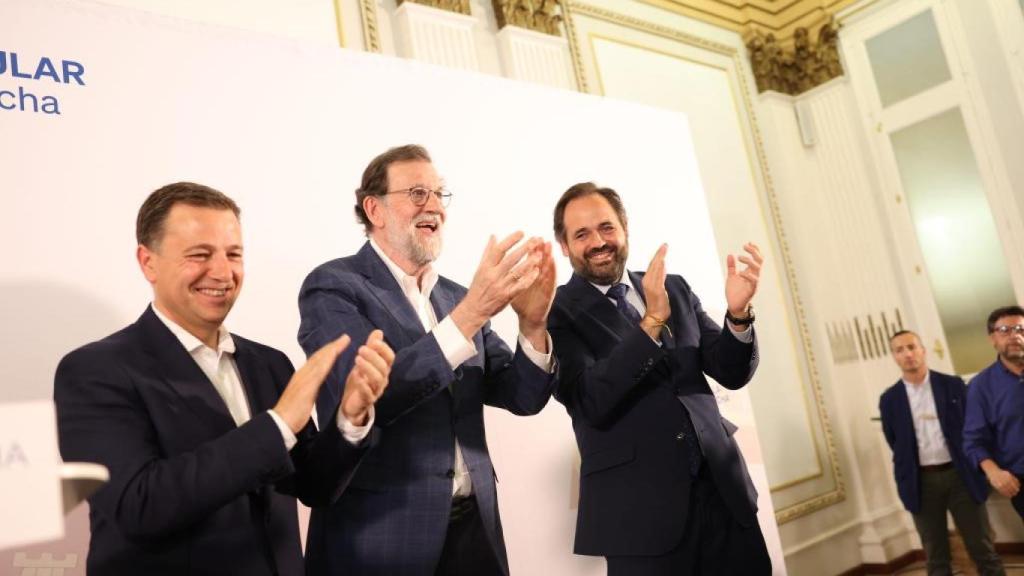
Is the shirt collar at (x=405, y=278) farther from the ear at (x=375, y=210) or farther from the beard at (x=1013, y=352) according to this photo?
the beard at (x=1013, y=352)

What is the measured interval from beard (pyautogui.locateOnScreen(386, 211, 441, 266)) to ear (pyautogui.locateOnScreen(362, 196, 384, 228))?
2.9 inches

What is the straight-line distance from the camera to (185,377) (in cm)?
154

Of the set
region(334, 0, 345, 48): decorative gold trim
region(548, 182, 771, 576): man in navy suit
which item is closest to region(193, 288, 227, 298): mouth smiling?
region(548, 182, 771, 576): man in navy suit

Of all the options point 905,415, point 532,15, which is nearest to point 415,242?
point 532,15

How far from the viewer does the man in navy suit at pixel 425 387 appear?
174 centimetres

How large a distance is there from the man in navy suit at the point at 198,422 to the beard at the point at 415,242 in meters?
0.42

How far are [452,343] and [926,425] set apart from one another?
3980 mm

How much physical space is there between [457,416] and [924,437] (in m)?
3.83

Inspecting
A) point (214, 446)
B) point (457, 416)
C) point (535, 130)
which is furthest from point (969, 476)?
point (214, 446)

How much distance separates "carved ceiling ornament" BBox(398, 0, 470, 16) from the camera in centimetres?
396

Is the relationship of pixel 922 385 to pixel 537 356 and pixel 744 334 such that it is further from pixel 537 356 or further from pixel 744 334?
pixel 537 356

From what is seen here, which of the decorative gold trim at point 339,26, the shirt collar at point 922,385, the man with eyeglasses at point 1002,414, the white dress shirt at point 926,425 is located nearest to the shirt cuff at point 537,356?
the decorative gold trim at point 339,26

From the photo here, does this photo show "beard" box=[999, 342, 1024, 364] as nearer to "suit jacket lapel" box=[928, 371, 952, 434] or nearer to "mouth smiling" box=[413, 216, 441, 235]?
"suit jacket lapel" box=[928, 371, 952, 434]

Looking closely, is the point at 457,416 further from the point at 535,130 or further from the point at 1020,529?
the point at 1020,529
